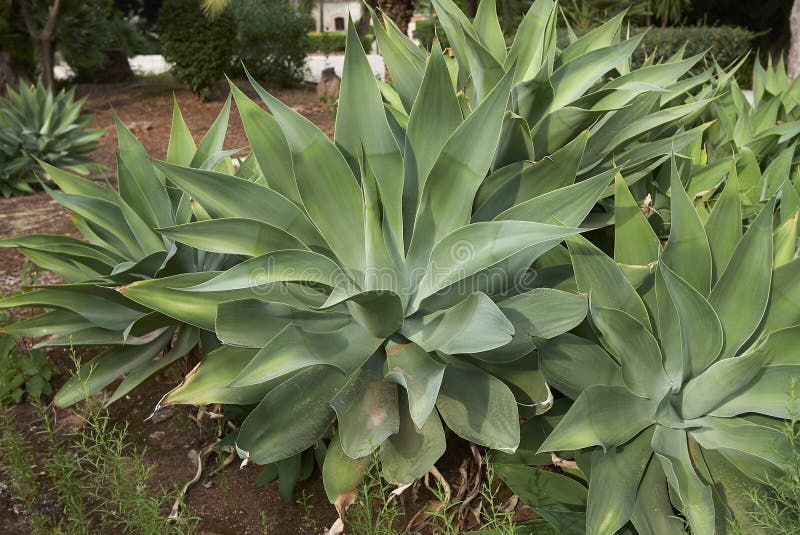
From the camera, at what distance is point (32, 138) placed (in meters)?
6.53

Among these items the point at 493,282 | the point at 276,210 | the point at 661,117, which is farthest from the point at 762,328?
the point at 276,210

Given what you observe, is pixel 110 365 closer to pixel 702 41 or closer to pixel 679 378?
pixel 679 378

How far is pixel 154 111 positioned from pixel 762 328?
42.5ft

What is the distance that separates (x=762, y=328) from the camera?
1.73 meters

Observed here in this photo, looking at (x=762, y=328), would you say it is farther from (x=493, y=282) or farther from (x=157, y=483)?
(x=157, y=483)

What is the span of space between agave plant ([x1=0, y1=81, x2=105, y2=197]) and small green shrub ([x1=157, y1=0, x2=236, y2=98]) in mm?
5888

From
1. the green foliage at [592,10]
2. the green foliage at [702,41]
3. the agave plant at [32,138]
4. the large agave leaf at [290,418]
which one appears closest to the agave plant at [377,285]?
the large agave leaf at [290,418]

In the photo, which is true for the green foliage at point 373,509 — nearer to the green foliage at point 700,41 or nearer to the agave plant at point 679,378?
the agave plant at point 679,378

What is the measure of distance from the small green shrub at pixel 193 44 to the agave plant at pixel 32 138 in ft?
19.3

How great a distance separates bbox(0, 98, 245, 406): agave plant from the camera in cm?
226

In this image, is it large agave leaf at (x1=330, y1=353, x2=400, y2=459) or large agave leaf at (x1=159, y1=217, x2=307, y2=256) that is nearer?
large agave leaf at (x1=330, y1=353, x2=400, y2=459)

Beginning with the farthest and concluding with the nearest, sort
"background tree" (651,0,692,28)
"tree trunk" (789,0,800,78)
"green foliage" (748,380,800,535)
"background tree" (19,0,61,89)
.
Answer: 1. "background tree" (651,0,692,28)
2. "background tree" (19,0,61,89)
3. "tree trunk" (789,0,800,78)
4. "green foliage" (748,380,800,535)

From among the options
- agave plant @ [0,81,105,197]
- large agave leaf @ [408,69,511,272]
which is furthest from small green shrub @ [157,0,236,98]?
large agave leaf @ [408,69,511,272]

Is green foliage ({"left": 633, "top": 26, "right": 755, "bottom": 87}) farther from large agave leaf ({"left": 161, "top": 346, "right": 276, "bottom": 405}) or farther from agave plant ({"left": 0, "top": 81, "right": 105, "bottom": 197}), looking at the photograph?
large agave leaf ({"left": 161, "top": 346, "right": 276, "bottom": 405})
